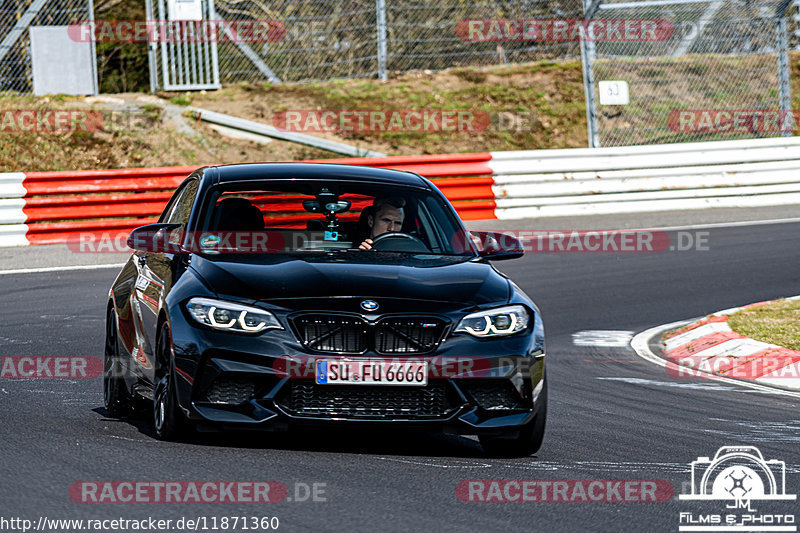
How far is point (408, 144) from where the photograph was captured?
23938 millimetres

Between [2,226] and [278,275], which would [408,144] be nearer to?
[2,226]

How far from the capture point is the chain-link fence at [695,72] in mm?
21422

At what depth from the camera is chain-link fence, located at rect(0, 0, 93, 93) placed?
22781 mm

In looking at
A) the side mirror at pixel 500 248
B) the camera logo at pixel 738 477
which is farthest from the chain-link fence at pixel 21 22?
the camera logo at pixel 738 477

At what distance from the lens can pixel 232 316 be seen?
5.98 m

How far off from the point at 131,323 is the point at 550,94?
20144mm

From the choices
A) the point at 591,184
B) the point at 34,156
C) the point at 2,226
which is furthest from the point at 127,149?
the point at 591,184

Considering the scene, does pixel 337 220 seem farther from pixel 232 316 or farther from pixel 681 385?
pixel 681 385

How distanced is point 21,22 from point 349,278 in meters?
18.2

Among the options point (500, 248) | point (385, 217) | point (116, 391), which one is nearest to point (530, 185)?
point (385, 217)

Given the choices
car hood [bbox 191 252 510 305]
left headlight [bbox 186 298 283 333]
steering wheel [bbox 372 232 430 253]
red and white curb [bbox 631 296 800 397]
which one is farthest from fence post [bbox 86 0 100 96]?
left headlight [bbox 186 298 283 333]

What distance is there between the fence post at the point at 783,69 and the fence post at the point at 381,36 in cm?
661

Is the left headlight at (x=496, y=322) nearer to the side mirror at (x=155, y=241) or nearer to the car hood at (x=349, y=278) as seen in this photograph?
the car hood at (x=349, y=278)

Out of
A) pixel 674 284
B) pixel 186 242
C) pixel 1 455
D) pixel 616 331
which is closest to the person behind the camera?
pixel 1 455
